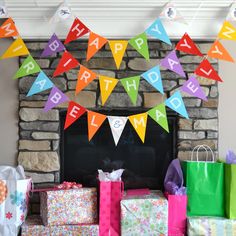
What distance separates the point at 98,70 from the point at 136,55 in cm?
32

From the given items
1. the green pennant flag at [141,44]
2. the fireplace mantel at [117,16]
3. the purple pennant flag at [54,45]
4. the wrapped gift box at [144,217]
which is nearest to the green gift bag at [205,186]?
the wrapped gift box at [144,217]

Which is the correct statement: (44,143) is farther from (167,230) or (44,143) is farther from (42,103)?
(167,230)

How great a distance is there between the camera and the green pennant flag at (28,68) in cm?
268

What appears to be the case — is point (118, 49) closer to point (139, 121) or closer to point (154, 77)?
point (154, 77)

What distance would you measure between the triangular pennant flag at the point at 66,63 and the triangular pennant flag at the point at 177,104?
74cm

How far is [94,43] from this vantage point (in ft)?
8.75

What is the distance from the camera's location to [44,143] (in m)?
2.86

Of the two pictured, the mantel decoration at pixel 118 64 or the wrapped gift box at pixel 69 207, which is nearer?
the wrapped gift box at pixel 69 207

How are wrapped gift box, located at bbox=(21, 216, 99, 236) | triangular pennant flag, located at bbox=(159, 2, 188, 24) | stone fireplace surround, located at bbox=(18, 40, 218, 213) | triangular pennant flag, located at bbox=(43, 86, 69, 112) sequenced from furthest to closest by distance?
1. stone fireplace surround, located at bbox=(18, 40, 218, 213)
2. triangular pennant flag, located at bbox=(43, 86, 69, 112)
3. triangular pennant flag, located at bbox=(159, 2, 188, 24)
4. wrapped gift box, located at bbox=(21, 216, 99, 236)

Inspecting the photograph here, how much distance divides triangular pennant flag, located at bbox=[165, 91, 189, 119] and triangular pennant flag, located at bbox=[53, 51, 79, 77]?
736 mm

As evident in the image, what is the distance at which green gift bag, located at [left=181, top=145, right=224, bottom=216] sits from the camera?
103 inches

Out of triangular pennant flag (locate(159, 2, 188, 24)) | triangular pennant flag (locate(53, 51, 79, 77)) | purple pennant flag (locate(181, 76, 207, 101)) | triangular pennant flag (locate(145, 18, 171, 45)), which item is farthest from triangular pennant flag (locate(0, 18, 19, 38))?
purple pennant flag (locate(181, 76, 207, 101))

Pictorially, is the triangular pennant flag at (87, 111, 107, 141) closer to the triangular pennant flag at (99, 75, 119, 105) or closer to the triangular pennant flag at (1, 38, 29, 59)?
the triangular pennant flag at (99, 75, 119, 105)

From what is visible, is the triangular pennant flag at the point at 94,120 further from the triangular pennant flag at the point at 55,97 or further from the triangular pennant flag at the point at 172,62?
the triangular pennant flag at the point at 172,62
